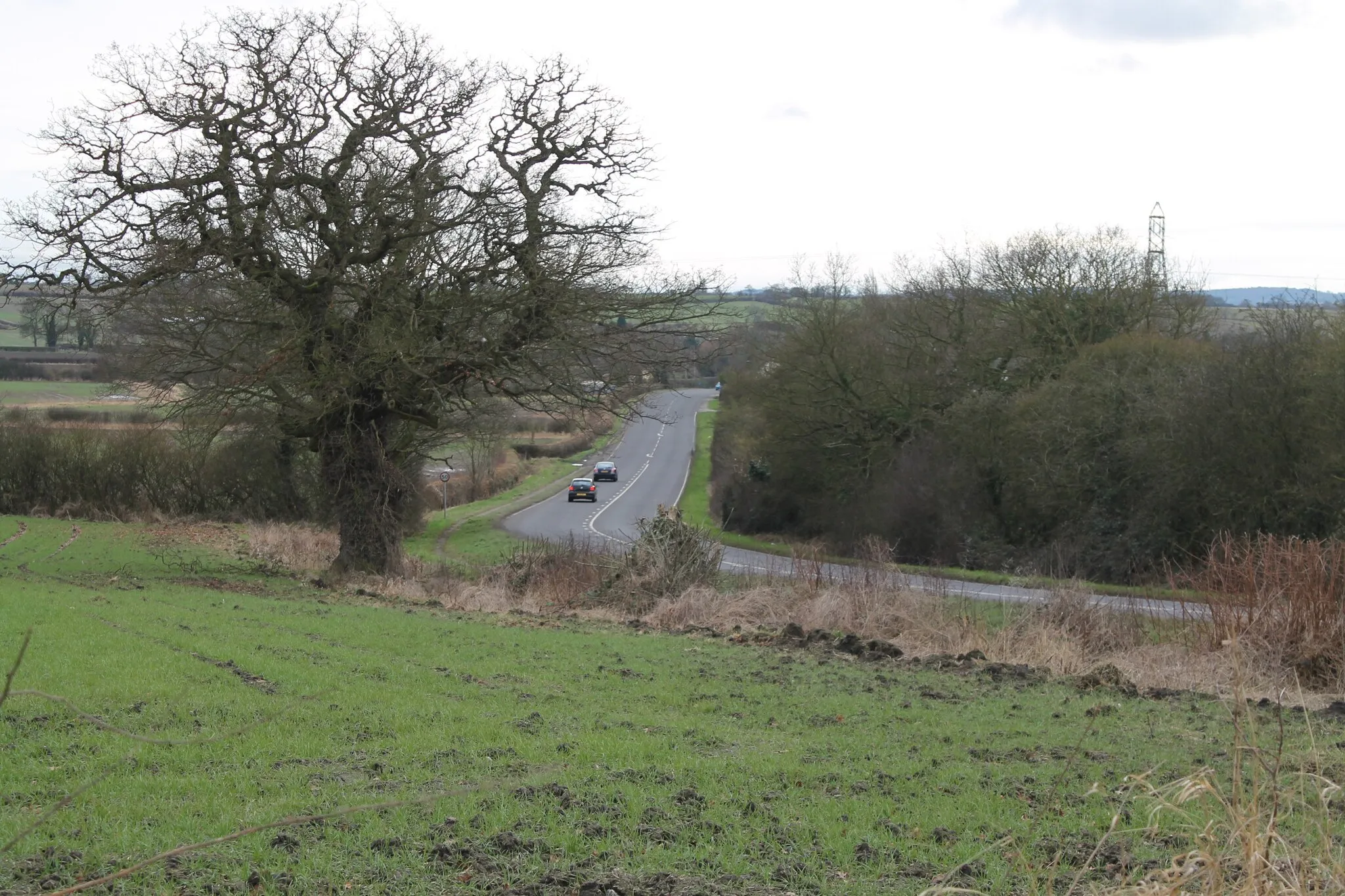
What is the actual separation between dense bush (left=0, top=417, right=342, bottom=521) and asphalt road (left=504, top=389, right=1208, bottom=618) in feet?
38.2

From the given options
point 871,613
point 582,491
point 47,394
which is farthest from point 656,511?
point 47,394

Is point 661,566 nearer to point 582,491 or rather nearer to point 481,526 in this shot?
point 481,526

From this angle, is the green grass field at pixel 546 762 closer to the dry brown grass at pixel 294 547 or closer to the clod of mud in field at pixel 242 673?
the clod of mud in field at pixel 242 673

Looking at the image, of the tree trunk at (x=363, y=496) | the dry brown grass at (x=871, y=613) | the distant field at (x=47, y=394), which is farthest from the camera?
the distant field at (x=47, y=394)

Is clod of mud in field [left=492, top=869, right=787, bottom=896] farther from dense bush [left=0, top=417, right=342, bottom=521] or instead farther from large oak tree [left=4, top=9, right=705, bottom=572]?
dense bush [left=0, top=417, right=342, bottom=521]

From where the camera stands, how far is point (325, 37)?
73.4ft

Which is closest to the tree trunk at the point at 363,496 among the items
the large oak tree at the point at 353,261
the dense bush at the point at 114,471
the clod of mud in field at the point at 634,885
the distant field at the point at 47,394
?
the large oak tree at the point at 353,261

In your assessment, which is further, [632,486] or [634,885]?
[632,486]

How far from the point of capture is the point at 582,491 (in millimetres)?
62250

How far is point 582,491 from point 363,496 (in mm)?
38229

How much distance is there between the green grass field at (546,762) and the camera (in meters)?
5.58

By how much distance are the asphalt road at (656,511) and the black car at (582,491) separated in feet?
1.54

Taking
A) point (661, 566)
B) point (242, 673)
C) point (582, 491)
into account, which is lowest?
point (582, 491)

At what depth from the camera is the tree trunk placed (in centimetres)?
2406
